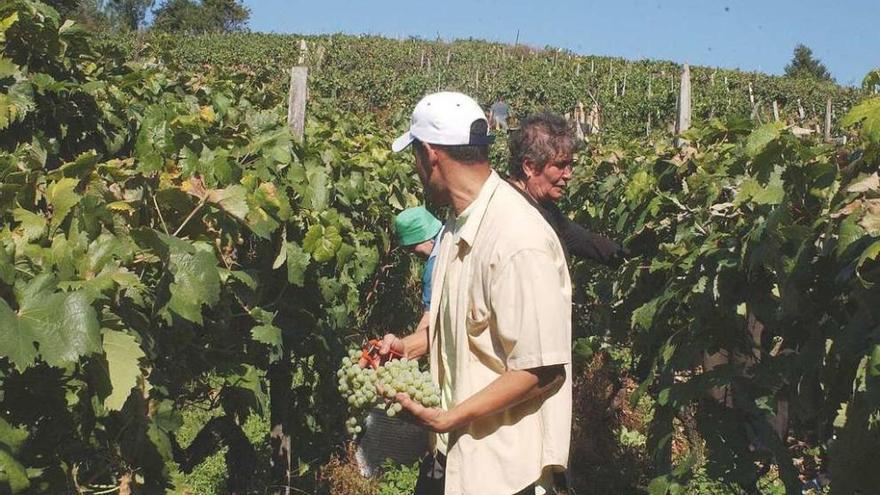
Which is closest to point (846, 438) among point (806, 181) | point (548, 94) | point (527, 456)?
point (527, 456)

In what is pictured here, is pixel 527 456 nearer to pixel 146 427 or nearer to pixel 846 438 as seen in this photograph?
pixel 846 438

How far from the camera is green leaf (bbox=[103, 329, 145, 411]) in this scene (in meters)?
2.07

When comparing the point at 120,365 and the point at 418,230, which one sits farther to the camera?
the point at 418,230

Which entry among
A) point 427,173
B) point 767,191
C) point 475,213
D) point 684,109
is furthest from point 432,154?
point 684,109

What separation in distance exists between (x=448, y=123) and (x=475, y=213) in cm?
23

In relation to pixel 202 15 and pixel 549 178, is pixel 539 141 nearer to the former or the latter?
pixel 549 178

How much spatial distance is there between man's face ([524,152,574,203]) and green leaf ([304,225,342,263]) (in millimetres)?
839

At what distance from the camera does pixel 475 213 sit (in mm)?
2551

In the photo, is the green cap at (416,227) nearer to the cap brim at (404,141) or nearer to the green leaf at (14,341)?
the cap brim at (404,141)

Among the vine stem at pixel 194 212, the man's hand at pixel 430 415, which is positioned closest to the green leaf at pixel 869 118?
the man's hand at pixel 430 415

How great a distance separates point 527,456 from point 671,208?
2.66m

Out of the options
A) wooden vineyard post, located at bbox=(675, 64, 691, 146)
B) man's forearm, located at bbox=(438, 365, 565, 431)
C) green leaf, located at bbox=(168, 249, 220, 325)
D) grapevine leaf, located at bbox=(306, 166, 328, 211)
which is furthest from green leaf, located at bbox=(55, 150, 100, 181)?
wooden vineyard post, located at bbox=(675, 64, 691, 146)

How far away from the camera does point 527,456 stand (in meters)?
2.44

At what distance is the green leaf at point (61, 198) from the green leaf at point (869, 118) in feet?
5.84
